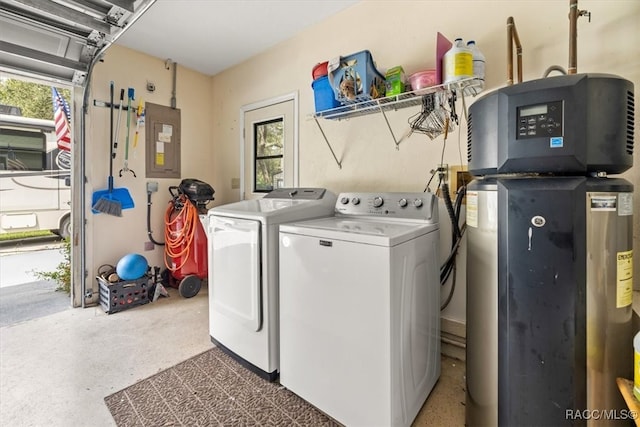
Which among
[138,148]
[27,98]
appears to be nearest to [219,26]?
[138,148]

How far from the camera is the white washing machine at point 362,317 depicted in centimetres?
123

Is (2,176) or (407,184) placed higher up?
(2,176)

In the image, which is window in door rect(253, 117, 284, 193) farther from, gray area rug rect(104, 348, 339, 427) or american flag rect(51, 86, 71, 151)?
american flag rect(51, 86, 71, 151)

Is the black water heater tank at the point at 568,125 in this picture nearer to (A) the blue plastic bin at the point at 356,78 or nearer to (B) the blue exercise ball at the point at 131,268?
(A) the blue plastic bin at the point at 356,78

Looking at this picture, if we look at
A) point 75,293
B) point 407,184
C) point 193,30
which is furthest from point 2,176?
point 407,184

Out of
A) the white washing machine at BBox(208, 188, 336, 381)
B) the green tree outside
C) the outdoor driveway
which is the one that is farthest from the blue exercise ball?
the green tree outside

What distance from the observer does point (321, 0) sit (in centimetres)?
230

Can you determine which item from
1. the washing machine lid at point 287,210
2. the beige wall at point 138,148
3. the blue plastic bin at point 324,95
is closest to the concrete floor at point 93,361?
the beige wall at point 138,148

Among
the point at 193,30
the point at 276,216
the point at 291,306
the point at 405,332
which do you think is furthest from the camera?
the point at 193,30

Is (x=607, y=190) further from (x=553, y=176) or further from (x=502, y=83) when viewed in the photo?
(x=502, y=83)

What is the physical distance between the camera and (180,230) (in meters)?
3.15

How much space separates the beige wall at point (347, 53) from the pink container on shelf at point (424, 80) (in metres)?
0.24

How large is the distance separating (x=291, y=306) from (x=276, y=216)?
1.66ft

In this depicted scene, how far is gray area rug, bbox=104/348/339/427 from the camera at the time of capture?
4.75ft
